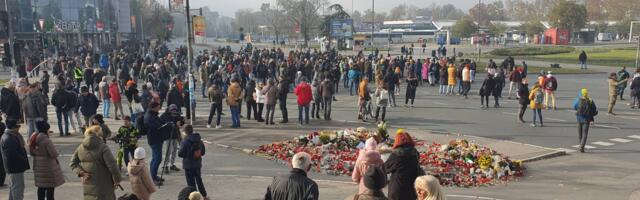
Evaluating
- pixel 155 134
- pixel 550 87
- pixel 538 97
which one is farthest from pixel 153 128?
pixel 550 87

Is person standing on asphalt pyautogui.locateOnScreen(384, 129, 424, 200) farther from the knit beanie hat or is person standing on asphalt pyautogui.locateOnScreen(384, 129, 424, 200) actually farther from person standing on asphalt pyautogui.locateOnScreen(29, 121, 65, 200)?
person standing on asphalt pyautogui.locateOnScreen(29, 121, 65, 200)

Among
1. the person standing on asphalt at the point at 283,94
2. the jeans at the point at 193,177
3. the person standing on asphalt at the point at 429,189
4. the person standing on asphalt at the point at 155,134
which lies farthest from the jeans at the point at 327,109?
the person standing on asphalt at the point at 429,189

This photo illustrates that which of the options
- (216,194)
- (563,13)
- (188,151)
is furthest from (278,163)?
(563,13)

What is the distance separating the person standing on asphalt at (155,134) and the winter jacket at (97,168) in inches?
111

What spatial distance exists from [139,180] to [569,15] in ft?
284

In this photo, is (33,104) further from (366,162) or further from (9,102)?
(366,162)

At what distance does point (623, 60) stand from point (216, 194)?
161ft

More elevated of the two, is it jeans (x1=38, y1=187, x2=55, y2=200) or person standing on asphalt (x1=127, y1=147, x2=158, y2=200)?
person standing on asphalt (x1=127, y1=147, x2=158, y2=200)

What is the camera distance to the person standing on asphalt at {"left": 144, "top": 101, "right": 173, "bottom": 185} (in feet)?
36.0

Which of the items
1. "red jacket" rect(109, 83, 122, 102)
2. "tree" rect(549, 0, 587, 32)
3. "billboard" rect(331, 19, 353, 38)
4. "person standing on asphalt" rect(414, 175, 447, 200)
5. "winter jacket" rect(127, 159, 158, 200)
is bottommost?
"winter jacket" rect(127, 159, 158, 200)

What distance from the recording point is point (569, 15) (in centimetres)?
8438

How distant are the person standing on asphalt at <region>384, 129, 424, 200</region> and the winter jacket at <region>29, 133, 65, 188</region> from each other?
5116mm

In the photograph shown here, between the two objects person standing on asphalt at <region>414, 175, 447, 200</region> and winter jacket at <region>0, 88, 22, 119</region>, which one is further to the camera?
winter jacket at <region>0, 88, 22, 119</region>

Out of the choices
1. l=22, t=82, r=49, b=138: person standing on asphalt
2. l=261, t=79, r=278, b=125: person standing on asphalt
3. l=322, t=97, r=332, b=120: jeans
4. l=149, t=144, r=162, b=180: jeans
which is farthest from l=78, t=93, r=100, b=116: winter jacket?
l=322, t=97, r=332, b=120: jeans
